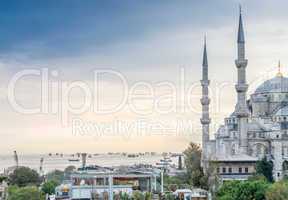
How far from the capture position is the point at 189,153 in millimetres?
44375

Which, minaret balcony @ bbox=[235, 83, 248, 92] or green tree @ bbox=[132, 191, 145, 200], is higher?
minaret balcony @ bbox=[235, 83, 248, 92]

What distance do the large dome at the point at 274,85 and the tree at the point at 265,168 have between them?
7.99m

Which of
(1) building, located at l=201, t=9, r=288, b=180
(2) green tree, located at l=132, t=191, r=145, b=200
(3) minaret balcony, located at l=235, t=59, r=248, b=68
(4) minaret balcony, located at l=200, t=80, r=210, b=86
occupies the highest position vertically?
(3) minaret balcony, located at l=235, t=59, r=248, b=68

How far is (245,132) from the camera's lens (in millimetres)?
47656

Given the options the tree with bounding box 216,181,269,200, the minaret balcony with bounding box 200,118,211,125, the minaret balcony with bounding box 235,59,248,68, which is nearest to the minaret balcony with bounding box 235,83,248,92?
the minaret balcony with bounding box 235,59,248,68

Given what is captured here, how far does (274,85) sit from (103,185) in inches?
908

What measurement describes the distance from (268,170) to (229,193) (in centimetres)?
1524

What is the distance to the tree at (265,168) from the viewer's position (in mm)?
45119

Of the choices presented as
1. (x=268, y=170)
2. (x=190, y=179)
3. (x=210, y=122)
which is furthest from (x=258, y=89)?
(x=190, y=179)

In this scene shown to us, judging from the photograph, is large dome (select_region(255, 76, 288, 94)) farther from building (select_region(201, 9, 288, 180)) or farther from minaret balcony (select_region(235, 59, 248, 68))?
minaret balcony (select_region(235, 59, 248, 68))

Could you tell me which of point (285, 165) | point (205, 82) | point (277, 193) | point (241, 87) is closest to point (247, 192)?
point (277, 193)

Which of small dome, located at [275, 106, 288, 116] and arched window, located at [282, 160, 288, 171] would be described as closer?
arched window, located at [282, 160, 288, 171]

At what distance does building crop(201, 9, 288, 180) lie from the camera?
46250mm

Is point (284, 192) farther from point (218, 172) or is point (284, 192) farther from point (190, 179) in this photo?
point (218, 172)
